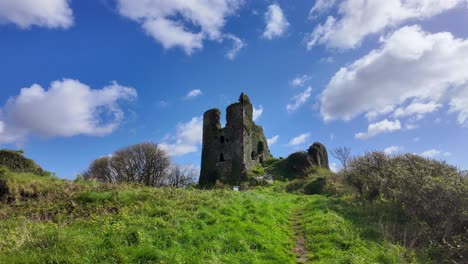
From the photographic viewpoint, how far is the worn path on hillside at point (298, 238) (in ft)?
30.5

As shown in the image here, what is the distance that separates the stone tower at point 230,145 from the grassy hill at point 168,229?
62.1 ft

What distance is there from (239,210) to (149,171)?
42333 millimetres

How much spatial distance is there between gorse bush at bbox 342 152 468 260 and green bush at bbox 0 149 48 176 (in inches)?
730

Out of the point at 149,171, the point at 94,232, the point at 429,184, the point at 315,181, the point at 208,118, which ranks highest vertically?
the point at 208,118

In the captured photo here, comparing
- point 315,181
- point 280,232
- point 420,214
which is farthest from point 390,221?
point 315,181

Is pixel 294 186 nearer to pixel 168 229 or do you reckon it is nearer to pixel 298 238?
pixel 298 238

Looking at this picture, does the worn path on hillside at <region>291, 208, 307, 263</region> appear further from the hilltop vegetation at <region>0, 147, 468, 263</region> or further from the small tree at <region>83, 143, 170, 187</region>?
the small tree at <region>83, 143, 170, 187</region>

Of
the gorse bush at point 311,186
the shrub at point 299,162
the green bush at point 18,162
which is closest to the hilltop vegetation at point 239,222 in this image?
the green bush at point 18,162

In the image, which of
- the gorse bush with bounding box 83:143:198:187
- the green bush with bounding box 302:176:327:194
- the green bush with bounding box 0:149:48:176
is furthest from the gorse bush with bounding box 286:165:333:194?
the gorse bush with bounding box 83:143:198:187

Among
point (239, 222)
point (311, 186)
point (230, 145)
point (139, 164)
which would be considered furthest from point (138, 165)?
point (239, 222)

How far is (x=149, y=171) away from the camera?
171ft

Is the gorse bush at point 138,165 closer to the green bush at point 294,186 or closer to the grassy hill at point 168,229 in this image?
the green bush at point 294,186

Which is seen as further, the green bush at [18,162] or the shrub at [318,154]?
the shrub at [318,154]

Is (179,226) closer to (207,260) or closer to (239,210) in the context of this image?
(207,260)
